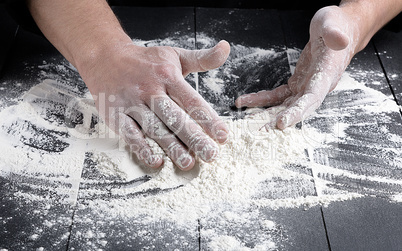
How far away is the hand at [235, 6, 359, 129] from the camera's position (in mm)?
1226

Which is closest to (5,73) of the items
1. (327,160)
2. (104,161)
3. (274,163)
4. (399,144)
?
(104,161)

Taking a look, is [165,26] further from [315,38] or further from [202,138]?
[202,138]

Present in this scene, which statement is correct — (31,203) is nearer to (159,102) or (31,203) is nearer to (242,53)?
(159,102)

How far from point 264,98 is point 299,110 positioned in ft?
0.52

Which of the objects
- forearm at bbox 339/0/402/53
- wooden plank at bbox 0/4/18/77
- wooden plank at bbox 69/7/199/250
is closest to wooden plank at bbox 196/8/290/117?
forearm at bbox 339/0/402/53

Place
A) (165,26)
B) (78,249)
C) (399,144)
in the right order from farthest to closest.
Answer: (165,26), (399,144), (78,249)

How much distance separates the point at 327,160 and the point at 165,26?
819 mm

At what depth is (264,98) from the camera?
1369 mm

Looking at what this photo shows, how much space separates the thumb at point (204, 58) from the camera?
1184 mm

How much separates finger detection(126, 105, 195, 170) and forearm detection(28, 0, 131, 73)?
246 millimetres

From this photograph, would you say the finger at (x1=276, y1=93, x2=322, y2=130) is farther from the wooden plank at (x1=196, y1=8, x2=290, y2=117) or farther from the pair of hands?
the wooden plank at (x1=196, y1=8, x2=290, y2=117)

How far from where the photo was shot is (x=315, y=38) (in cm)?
135

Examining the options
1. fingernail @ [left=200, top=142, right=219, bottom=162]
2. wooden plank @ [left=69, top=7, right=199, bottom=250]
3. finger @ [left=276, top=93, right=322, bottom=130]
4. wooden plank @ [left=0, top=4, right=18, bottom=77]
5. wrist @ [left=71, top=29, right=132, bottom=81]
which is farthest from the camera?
wooden plank @ [left=0, top=4, right=18, bottom=77]

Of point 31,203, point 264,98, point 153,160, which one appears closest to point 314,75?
point 264,98
